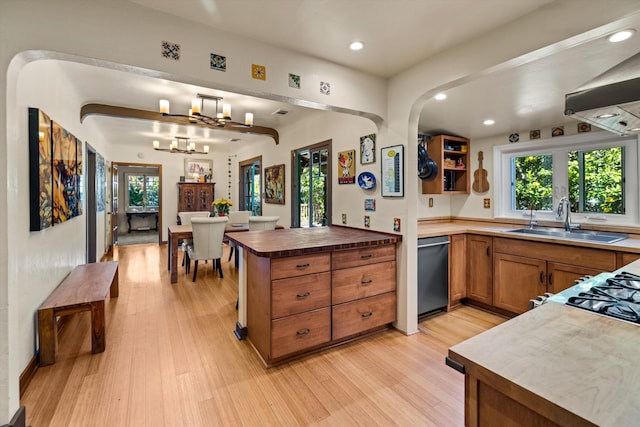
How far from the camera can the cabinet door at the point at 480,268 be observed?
3158 millimetres

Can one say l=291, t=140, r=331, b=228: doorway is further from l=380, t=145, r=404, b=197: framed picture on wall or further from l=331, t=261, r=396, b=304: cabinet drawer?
l=331, t=261, r=396, b=304: cabinet drawer

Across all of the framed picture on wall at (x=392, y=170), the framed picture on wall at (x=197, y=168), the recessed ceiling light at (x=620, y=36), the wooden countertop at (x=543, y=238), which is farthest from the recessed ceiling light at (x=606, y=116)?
the framed picture on wall at (x=197, y=168)

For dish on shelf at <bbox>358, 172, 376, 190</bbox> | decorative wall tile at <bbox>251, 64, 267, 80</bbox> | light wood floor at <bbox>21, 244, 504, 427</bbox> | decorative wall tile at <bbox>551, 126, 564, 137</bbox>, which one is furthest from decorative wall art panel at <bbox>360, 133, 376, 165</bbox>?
decorative wall tile at <bbox>551, 126, 564, 137</bbox>

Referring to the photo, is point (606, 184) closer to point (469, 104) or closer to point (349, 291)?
point (469, 104)

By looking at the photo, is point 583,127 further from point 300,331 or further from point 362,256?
point 300,331

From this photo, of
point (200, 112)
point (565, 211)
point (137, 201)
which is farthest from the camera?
point (137, 201)

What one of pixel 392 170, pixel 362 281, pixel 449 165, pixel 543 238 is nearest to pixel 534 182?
pixel 449 165

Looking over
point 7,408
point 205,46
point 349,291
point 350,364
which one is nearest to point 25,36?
point 205,46

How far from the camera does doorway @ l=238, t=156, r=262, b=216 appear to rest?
6254mm

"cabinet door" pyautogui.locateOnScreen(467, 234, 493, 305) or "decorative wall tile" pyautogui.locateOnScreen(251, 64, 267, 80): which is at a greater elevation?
"decorative wall tile" pyautogui.locateOnScreen(251, 64, 267, 80)

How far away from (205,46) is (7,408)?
221 centimetres

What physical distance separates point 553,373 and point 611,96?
108 cm

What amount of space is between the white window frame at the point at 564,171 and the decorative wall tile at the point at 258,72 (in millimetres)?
3242

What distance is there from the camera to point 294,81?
225cm
